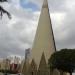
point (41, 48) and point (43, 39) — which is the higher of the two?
point (43, 39)

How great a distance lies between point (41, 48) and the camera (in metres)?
63.6

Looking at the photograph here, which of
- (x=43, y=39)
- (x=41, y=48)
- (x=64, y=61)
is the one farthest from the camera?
(x=43, y=39)

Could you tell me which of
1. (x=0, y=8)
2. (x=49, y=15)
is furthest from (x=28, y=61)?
(x=0, y=8)

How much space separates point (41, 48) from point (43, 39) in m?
1.91

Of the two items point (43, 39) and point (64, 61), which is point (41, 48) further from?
point (64, 61)

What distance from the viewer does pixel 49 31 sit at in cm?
6419

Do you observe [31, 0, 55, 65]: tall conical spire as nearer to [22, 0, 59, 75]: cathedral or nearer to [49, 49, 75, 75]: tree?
[22, 0, 59, 75]: cathedral

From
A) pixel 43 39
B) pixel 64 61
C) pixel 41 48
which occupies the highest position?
pixel 43 39

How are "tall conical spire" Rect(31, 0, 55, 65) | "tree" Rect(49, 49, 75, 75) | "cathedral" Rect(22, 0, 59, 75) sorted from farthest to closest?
"tall conical spire" Rect(31, 0, 55, 65) → "cathedral" Rect(22, 0, 59, 75) → "tree" Rect(49, 49, 75, 75)

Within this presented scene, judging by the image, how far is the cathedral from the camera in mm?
62375

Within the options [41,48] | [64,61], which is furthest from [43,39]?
[64,61]

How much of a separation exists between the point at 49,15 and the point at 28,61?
1068 cm

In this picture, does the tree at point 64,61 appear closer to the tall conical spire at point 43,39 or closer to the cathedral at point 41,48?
the cathedral at point 41,48

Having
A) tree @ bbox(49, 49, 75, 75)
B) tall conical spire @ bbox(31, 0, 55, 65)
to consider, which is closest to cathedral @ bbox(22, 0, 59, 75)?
tall conical spire @ bbox(31, 0, 55, 65)
